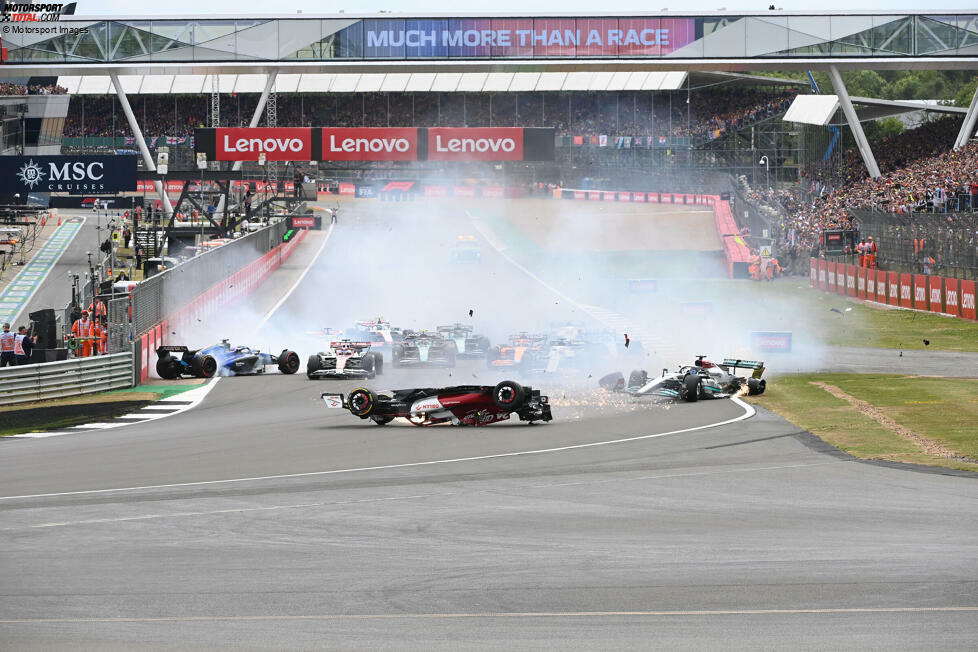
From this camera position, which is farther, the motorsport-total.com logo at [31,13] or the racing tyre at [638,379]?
the motorsport-total.com logo at [31,13]

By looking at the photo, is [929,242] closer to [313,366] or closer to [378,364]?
[378,364]

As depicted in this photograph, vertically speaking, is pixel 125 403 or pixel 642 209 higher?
pixel 642 209

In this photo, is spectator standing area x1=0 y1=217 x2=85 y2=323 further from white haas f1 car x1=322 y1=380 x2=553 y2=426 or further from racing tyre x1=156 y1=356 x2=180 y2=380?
white haas f1 car x1=322 y1=380 x2=553 y2=426

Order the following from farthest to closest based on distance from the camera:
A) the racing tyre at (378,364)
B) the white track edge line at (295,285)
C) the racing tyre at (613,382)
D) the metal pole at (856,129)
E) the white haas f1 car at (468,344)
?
the metal pole at (856,129), the white track edge line at (295,285), the white haas f1 car at (468,344), the racing tyre at (378,364), the racing tyre at (613,382)

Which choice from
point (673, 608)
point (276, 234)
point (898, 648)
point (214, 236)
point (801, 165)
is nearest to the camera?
point (898, 648)

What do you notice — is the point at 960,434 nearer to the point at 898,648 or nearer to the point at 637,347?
the point at 637,347

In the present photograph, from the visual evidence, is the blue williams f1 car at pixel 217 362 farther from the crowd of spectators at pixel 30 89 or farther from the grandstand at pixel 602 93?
the crowd of spectators at pixel 30 89

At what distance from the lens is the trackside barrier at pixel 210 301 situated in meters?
28.1

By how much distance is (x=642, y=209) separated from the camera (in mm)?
78500

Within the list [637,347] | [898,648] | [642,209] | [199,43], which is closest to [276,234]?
[199,43]

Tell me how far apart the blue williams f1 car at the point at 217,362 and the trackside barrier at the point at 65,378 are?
1099mm

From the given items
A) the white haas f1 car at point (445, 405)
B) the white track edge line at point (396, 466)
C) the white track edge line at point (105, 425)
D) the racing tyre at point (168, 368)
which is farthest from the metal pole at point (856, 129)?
the white track edge line at point (105, 425)

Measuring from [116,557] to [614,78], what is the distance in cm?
8174

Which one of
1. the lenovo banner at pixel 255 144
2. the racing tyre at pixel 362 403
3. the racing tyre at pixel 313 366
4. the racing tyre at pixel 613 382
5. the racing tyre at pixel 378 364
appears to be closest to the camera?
the racing tyre at pixel 362 403
